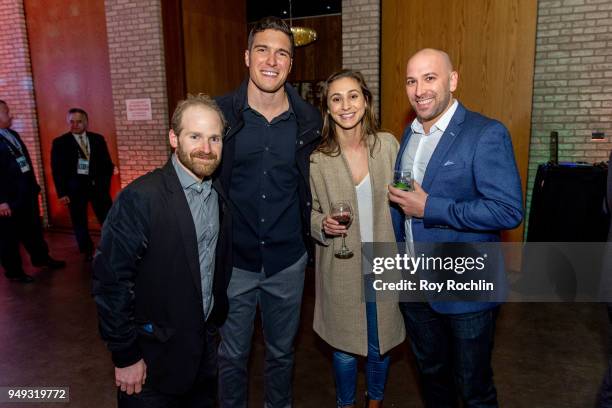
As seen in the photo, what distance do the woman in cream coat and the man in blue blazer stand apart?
0.75 ft

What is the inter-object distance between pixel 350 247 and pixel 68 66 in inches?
301

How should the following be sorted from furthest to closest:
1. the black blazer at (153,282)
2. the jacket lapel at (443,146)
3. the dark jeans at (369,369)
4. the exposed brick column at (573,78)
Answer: the exposed brick column at (573,78)
the dark jeans at (369,369)
the jacket lapel at (443,146)
the black blazer at (153,282)

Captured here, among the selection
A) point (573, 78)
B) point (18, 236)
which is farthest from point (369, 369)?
point (18, 236)

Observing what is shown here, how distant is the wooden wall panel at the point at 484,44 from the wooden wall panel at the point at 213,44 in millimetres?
3076

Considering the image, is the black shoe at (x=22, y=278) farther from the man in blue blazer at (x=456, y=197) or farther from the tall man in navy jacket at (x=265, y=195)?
the man in blue blazer at (x=456, y=197)

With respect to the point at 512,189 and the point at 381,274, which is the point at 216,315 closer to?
the point at 381,274

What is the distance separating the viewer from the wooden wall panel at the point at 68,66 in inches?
310

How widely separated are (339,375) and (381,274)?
0.65 metres

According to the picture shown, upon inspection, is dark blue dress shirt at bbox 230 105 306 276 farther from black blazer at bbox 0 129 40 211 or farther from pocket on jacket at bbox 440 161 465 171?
black blazer at bbox 0 129 40 211

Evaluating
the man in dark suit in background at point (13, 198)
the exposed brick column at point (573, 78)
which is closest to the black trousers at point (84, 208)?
the man in dark suit in background at point (13, 198)

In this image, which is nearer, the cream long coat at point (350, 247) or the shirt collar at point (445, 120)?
the shirt collar at point (445, 120)

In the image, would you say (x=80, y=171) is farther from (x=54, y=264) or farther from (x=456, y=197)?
(x=456, y=197)

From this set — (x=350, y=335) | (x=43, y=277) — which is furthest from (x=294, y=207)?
(x=43, y=277)

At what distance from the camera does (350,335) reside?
2506mm
